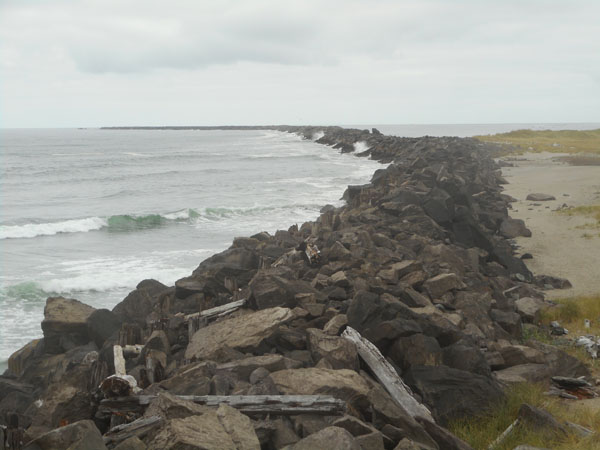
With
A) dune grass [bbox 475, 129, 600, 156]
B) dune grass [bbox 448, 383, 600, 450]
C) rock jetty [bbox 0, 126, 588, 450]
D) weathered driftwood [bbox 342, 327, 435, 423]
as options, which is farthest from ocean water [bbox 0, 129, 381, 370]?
dune grass [bbox 475, 129, 600, 156]

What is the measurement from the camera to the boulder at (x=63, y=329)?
7.61 metres

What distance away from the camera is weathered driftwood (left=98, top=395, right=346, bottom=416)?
14.8 feet

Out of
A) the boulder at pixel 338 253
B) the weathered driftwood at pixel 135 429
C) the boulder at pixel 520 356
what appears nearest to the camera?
the weathered driftwood at pixel 135 429

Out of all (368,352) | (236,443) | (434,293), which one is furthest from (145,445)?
(434,293)

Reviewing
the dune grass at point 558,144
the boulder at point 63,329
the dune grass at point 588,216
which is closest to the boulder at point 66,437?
the boulder at point 63,329

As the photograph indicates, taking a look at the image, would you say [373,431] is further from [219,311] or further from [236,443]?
[219,311]

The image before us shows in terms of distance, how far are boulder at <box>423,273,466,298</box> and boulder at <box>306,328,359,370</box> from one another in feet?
11.0

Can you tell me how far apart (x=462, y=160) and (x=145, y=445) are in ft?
107

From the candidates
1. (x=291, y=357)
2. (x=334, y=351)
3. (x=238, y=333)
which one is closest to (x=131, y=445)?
(x=291, y=357)

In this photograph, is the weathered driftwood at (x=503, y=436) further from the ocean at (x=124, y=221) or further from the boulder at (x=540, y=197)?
the boulder at (x=540, y=197)

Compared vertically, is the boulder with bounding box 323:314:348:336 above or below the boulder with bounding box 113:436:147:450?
below

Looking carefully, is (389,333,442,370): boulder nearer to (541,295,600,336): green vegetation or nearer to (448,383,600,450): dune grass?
(448,383,600,450): dune grass

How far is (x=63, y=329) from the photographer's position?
776 centimetres

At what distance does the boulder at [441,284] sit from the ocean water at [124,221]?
285 inches
